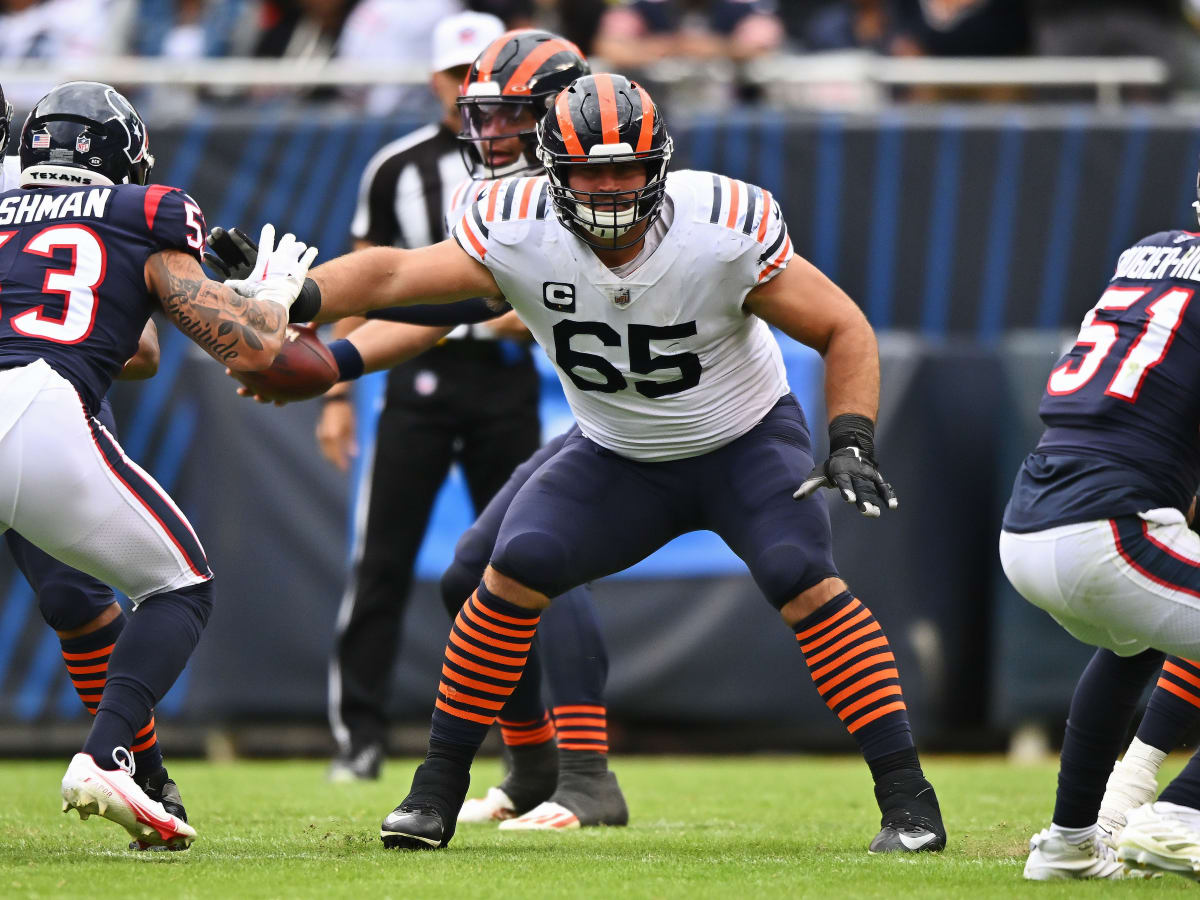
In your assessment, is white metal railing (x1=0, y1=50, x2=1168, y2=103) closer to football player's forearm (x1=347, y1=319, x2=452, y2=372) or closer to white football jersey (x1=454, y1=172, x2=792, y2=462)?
football player's forearm (x1=347, y1=319, x2=452, y2=372)

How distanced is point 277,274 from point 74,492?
66 centimetres

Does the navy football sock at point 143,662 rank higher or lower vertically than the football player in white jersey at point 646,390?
lower

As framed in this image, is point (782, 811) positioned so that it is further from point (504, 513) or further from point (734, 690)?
point (734, 690)

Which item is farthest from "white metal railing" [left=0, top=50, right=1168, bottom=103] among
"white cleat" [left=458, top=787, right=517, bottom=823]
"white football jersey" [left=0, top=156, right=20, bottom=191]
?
"white cleat" [left=458, top=787, right=517, bottom=823]

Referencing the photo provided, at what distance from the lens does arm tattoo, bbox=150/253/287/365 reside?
3770 mm

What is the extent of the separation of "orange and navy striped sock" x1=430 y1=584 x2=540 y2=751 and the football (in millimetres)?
629

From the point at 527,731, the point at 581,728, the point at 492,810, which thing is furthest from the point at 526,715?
the point at 492,810

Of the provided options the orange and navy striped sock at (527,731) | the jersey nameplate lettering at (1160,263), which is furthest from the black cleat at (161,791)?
the jersey nameplate lettering at (1160,263)

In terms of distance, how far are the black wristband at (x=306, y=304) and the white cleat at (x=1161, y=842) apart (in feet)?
6.65

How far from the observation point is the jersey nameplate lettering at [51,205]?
3801 mm

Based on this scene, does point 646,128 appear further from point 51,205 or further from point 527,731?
point 527,731

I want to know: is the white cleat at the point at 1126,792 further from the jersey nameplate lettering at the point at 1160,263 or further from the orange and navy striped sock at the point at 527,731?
the orange and navy striped sock at the point at 527,731

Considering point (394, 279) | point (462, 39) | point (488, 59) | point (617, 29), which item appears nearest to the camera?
point (394, 279)

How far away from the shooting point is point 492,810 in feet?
15.9
